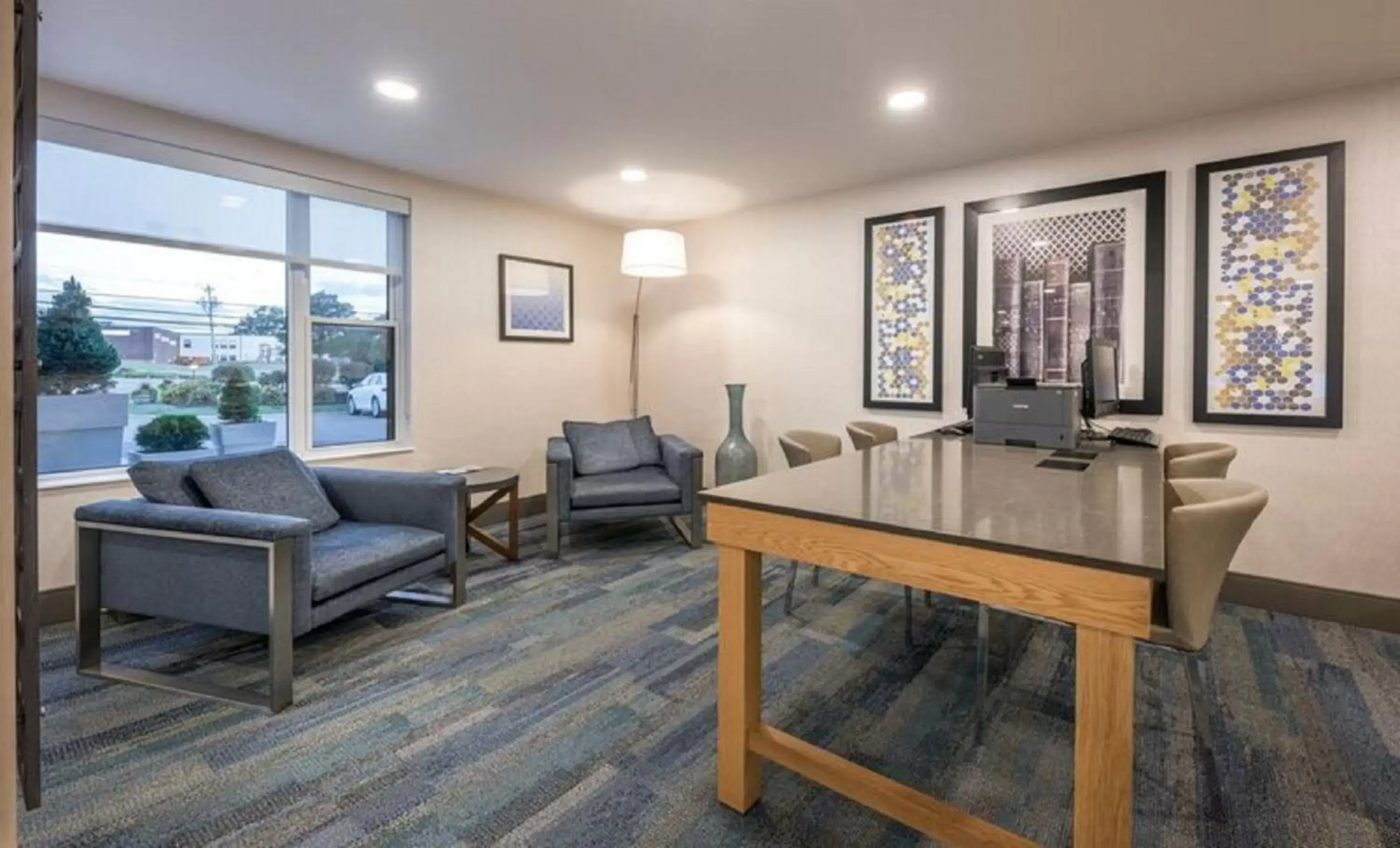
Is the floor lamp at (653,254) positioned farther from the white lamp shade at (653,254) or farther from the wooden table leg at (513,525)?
the wooden table leg at (513,525)

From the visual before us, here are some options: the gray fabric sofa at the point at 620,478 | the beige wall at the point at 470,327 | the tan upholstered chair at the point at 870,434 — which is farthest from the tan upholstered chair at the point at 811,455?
the beige wall at the point at 470,327

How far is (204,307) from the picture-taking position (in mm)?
3389

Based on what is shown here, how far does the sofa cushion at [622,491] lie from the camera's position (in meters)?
3.93

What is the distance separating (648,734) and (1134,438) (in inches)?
97.8

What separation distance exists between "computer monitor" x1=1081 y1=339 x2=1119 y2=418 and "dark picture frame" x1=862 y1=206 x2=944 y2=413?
37.1 inches

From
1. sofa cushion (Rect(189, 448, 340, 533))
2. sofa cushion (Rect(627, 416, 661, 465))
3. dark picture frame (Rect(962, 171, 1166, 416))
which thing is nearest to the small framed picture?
sofa cushion (Rect(627, 416, 661, 465))

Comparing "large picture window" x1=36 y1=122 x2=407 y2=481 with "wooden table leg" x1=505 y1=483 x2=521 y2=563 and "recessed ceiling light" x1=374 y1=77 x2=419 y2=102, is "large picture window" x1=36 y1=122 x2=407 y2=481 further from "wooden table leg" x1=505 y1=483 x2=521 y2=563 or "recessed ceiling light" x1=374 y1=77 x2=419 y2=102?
"recessed ceiling light" x1=374 y1=77 x2=419 y2=102

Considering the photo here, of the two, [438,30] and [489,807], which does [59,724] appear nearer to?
[489,807]

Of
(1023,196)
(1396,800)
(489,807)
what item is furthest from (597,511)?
(1396,800)

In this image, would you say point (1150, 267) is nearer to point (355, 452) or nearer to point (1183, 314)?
point (1183, 314)

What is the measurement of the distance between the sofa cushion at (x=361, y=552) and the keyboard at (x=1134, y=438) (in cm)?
314

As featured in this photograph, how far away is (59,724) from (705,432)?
12.8ft

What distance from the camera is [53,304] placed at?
115 inches

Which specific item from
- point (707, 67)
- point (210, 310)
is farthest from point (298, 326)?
point (707, 67)
